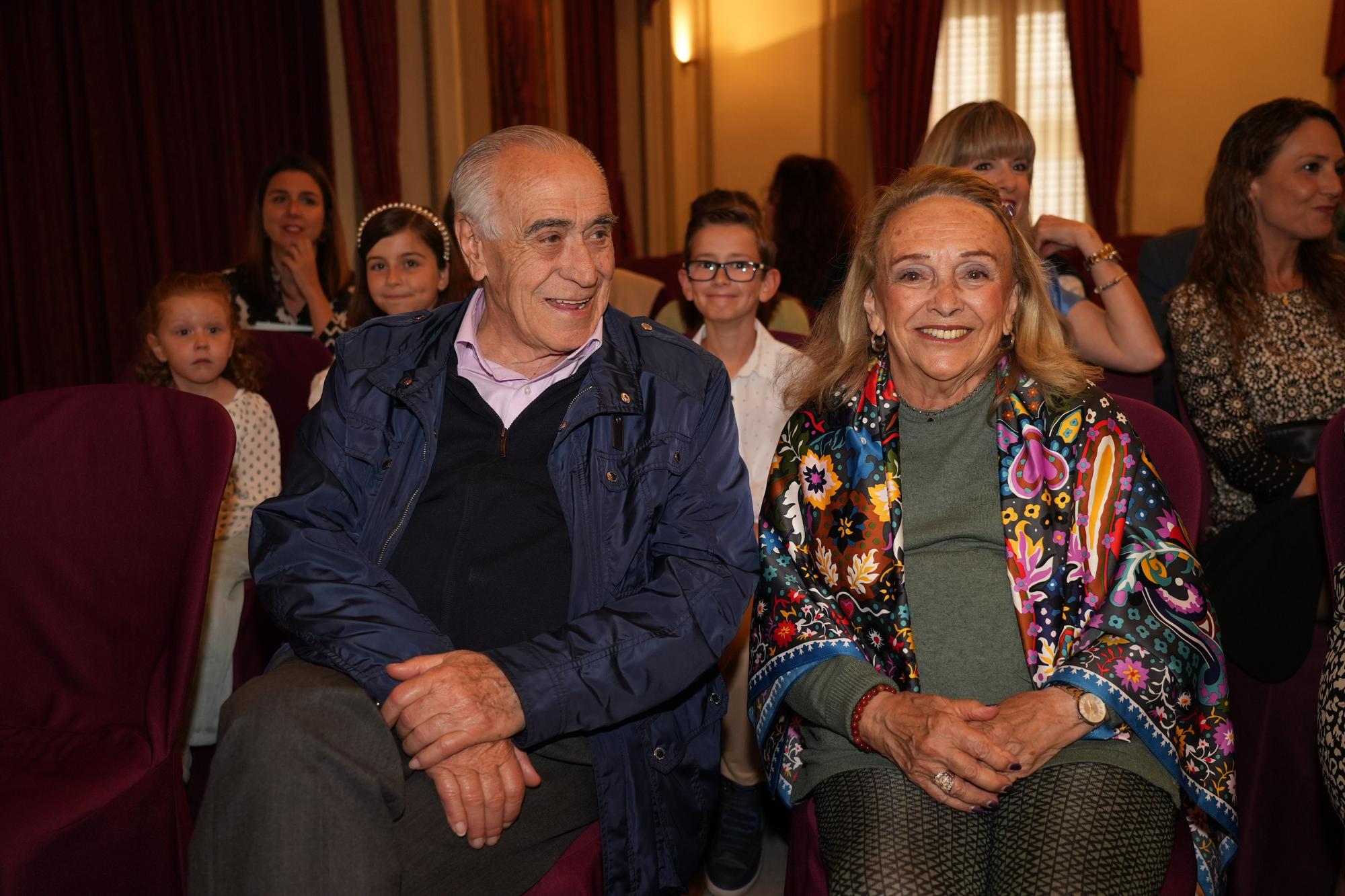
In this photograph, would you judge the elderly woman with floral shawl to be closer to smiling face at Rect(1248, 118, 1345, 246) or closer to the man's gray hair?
the man's gray hair

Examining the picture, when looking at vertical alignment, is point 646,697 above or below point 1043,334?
below

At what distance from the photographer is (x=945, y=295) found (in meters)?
1.80

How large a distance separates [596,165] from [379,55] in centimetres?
370

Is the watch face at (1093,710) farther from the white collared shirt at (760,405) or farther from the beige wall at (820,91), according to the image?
the beige wall at (820,91)

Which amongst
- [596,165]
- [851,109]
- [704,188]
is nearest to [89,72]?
[596,165]

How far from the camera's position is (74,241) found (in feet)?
13.5

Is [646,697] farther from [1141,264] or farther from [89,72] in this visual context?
[89,72]

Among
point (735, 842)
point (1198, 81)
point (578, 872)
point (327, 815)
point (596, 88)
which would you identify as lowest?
point (735, 842)

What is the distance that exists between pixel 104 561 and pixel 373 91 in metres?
3.76

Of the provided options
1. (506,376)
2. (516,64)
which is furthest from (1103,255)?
(516,64)

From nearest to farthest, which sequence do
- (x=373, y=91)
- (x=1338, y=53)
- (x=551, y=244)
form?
(x=551, y=244), (x=373, y=91), (x=1338, y=53)

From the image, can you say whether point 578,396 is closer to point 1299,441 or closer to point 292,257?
point 1299,441

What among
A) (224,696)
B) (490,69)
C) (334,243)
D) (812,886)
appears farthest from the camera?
(490,69)

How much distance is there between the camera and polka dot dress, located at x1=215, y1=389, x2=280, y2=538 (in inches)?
112
